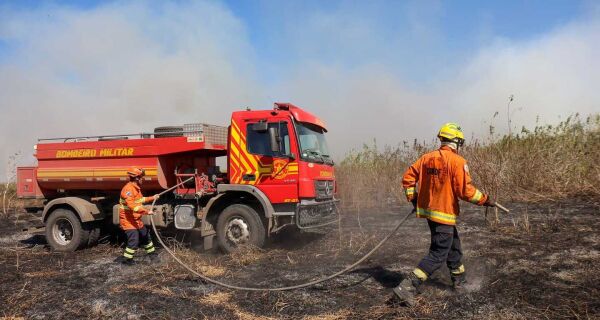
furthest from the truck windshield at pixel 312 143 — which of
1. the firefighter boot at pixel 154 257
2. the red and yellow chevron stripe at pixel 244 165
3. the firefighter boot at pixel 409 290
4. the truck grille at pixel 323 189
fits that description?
the firefighter boot at pixel 409 290

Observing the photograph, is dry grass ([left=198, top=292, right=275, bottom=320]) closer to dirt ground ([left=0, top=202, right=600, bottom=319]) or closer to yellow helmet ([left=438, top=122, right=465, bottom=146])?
dirt ground ([left=0, top=202, right=600, bottom=319])

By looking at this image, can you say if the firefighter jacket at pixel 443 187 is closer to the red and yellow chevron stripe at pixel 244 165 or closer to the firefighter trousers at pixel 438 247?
the firefighter trousers at pixel 438 247

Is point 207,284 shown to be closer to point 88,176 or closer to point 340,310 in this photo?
point 340,310

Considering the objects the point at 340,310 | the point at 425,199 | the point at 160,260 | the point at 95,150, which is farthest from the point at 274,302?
the point at 95,150

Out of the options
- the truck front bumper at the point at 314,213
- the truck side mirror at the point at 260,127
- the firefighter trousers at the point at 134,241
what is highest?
the truck side mirror at the point at 260,127

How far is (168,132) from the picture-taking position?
8.10 m

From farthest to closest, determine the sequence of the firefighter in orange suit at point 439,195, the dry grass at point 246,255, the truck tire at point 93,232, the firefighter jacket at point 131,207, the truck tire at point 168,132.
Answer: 1. the truck tire at point 93,232
2. the truck tire at point 168,132
3. the firefighter jacket at point 131,207
4. the dry grass at point 246,255
5. the firefighter in orange suit at point 439,195

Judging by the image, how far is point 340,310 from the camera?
4516 mm

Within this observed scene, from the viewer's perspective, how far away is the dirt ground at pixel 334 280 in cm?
449

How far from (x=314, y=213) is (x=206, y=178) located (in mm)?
2241

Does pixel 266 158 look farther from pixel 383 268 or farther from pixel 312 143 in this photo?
pixel 383 268

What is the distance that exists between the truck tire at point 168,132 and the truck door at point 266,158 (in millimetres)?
1098

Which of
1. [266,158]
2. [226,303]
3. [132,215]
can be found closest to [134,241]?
[132,215]

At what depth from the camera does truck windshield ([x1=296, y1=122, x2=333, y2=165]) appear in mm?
7558
